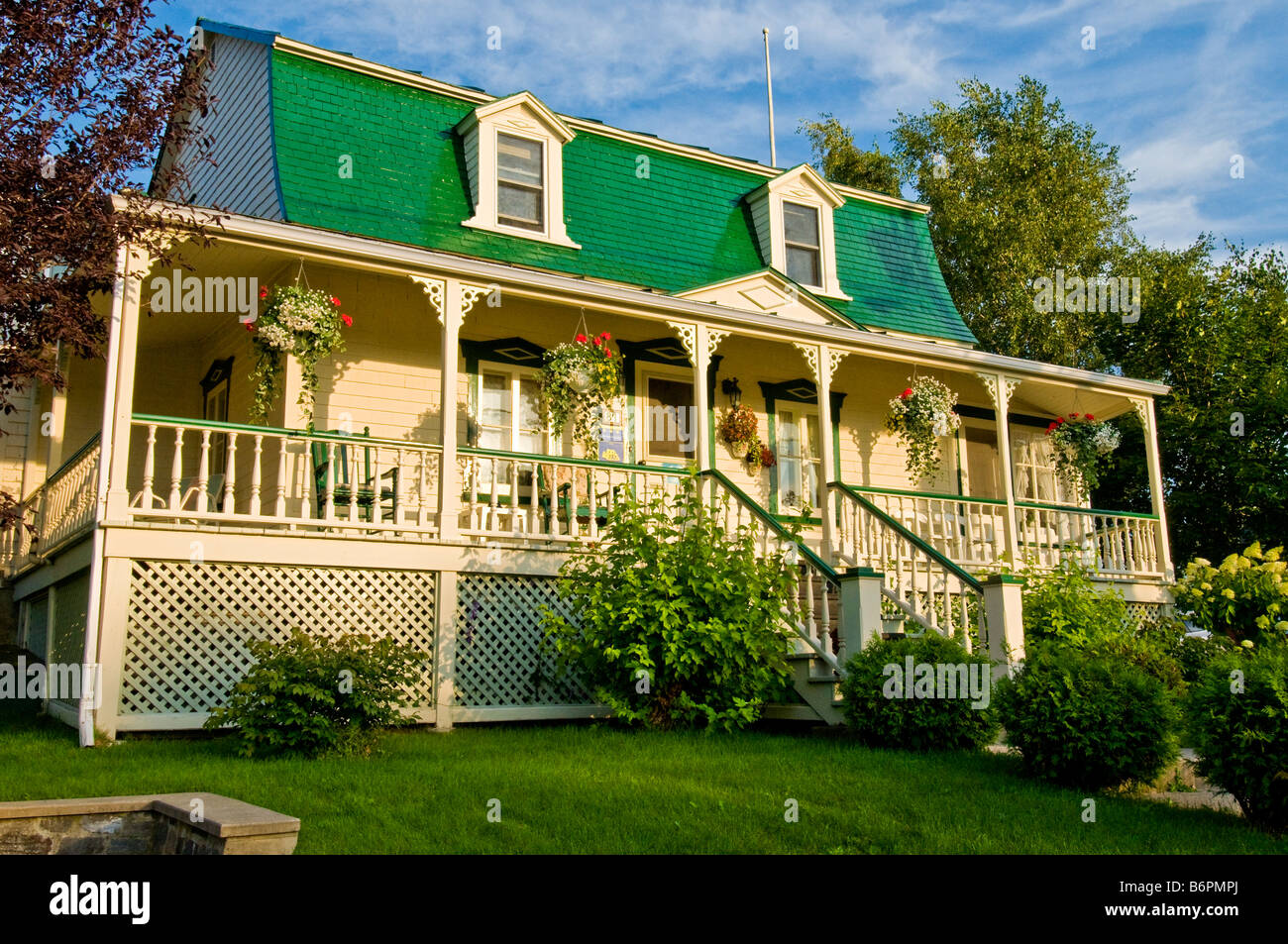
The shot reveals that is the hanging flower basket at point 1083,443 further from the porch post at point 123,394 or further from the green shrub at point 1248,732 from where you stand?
the porch post at point 123,394

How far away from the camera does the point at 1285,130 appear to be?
15.5 meters

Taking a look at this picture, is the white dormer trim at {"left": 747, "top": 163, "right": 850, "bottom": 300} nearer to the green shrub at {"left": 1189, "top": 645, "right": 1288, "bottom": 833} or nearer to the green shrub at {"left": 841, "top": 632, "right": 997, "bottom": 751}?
the green shrub at {"left": 841, "top": 632, "right": 997, "bottom": 751}

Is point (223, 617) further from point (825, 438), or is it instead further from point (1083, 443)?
point (1083, 443)

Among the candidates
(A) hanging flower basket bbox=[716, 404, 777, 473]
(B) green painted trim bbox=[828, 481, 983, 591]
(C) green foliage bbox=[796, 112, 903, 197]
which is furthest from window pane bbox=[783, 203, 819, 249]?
(C) green foliage bbox=[796, 112, 903, 197]

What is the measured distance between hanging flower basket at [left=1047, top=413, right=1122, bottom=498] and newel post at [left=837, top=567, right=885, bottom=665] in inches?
286

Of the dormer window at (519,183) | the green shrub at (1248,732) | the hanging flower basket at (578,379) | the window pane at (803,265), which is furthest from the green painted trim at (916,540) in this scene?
the dormer window at (519,183)

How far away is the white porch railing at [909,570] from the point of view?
10094mm

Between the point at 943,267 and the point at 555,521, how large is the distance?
19120 millimetres

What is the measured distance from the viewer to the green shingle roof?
12.7 m

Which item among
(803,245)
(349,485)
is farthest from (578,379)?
(803,245)

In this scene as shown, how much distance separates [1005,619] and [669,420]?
557cm

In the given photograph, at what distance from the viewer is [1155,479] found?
50.7 ft

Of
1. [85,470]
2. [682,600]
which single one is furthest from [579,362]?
[85,470]

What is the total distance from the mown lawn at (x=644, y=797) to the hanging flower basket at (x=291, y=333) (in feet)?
11.7
